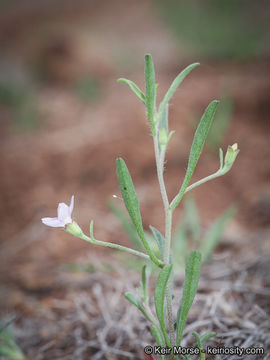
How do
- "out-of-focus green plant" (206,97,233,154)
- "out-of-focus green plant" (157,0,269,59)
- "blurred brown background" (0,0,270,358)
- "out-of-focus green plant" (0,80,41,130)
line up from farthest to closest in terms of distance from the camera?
"out-of-focus green plant" (157,0,269,59) → "out-of-focus green plant" (0,80,41,130) → "out-of-focus green plant" (206,97,233,154) → "blurred brown background" (0,0,270,358)

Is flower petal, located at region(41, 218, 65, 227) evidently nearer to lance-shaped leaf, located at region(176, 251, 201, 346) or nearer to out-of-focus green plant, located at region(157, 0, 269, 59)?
lance-shaped leaf, located at region(176, 251, 201, 346)

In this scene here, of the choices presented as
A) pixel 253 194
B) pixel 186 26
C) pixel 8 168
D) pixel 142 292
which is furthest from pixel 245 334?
pixel 186 26

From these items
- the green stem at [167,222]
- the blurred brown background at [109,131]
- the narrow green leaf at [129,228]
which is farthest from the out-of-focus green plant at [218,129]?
the green stem at [167,222]

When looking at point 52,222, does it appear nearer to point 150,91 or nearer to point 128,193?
point 128,193

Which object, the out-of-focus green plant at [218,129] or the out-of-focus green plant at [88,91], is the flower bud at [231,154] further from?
the out-of-focus green plant at [88,91]

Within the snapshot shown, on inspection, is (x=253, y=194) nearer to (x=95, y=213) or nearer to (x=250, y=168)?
(x=250, y=168)

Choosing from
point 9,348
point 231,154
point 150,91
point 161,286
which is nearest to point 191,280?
point 161,286

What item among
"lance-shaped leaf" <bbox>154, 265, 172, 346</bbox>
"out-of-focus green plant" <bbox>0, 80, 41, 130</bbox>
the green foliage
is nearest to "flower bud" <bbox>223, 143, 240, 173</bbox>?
the green foliage
